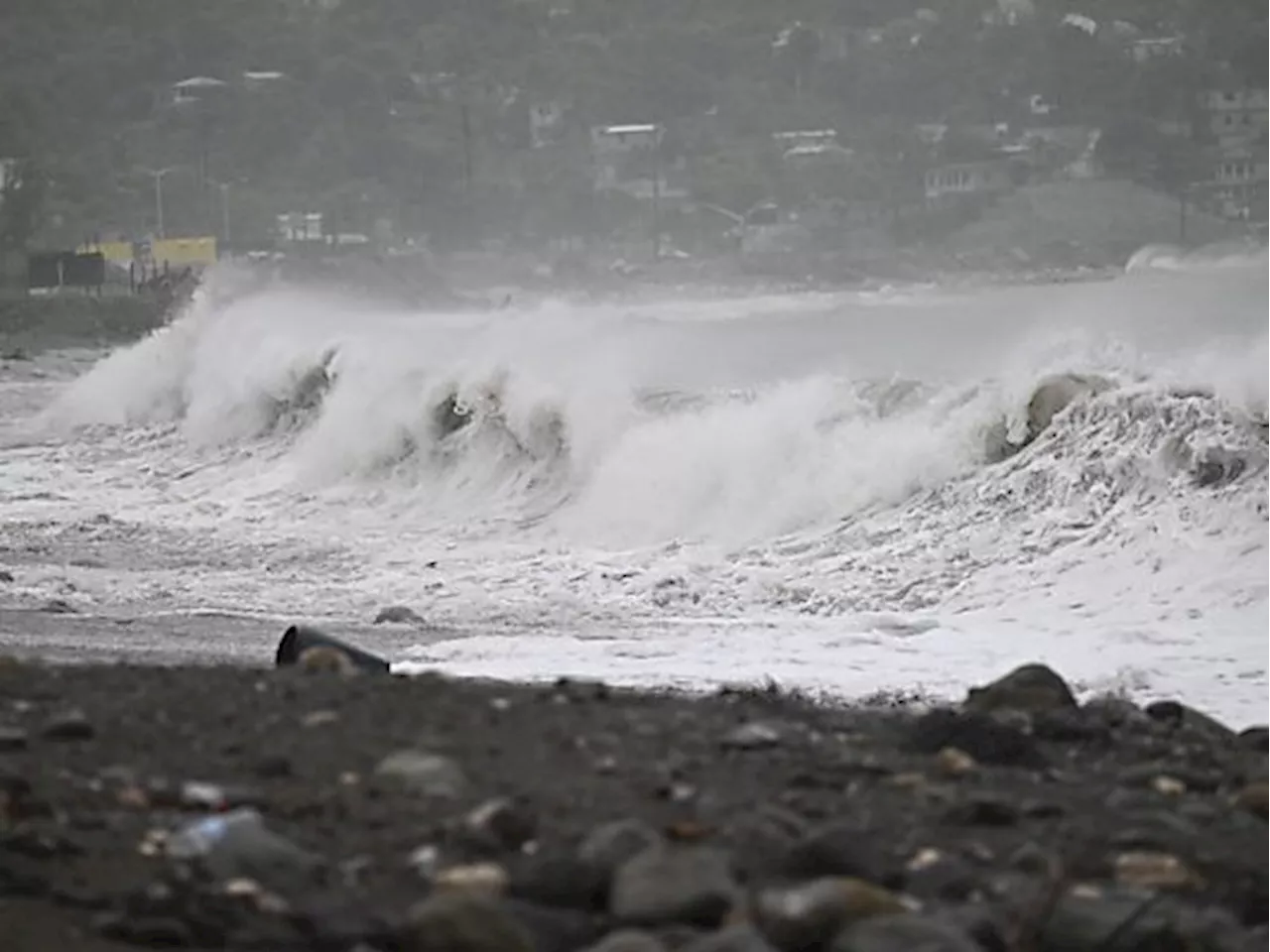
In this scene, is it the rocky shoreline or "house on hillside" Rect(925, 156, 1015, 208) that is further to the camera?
"house on hillside" Rect(925, 156, 1015, 208)

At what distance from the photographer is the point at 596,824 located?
3.95m

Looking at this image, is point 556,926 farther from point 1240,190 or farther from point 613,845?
point 1240,190

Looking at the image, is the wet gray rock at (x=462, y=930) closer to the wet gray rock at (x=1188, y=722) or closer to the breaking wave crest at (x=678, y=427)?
the wet gray rock at (x=1188, y=722)

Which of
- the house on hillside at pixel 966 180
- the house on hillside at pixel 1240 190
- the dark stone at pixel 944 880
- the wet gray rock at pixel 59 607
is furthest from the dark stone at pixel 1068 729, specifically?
the house on hillside at pixel 966 180

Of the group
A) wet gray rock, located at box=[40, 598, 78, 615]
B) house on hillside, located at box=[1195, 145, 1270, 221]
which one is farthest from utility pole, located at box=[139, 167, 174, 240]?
wet gray rock, located at box=[40, 598, 78, 615]

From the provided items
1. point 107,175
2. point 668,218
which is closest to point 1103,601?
point 668,218

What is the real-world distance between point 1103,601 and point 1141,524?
121 centimetres

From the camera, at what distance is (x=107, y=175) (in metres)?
91.0

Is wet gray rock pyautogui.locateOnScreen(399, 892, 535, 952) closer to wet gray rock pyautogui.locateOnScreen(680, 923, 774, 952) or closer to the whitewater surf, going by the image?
wet gray rock pyautogui.locateOnScreen(680, 923, 774, 952)

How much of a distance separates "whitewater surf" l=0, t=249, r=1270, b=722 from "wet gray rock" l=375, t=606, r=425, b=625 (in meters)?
0.12

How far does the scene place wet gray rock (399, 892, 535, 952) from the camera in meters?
3.23

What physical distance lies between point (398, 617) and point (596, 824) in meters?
7.03

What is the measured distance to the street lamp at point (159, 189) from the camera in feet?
289

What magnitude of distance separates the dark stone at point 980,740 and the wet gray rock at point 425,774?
3.50ft
